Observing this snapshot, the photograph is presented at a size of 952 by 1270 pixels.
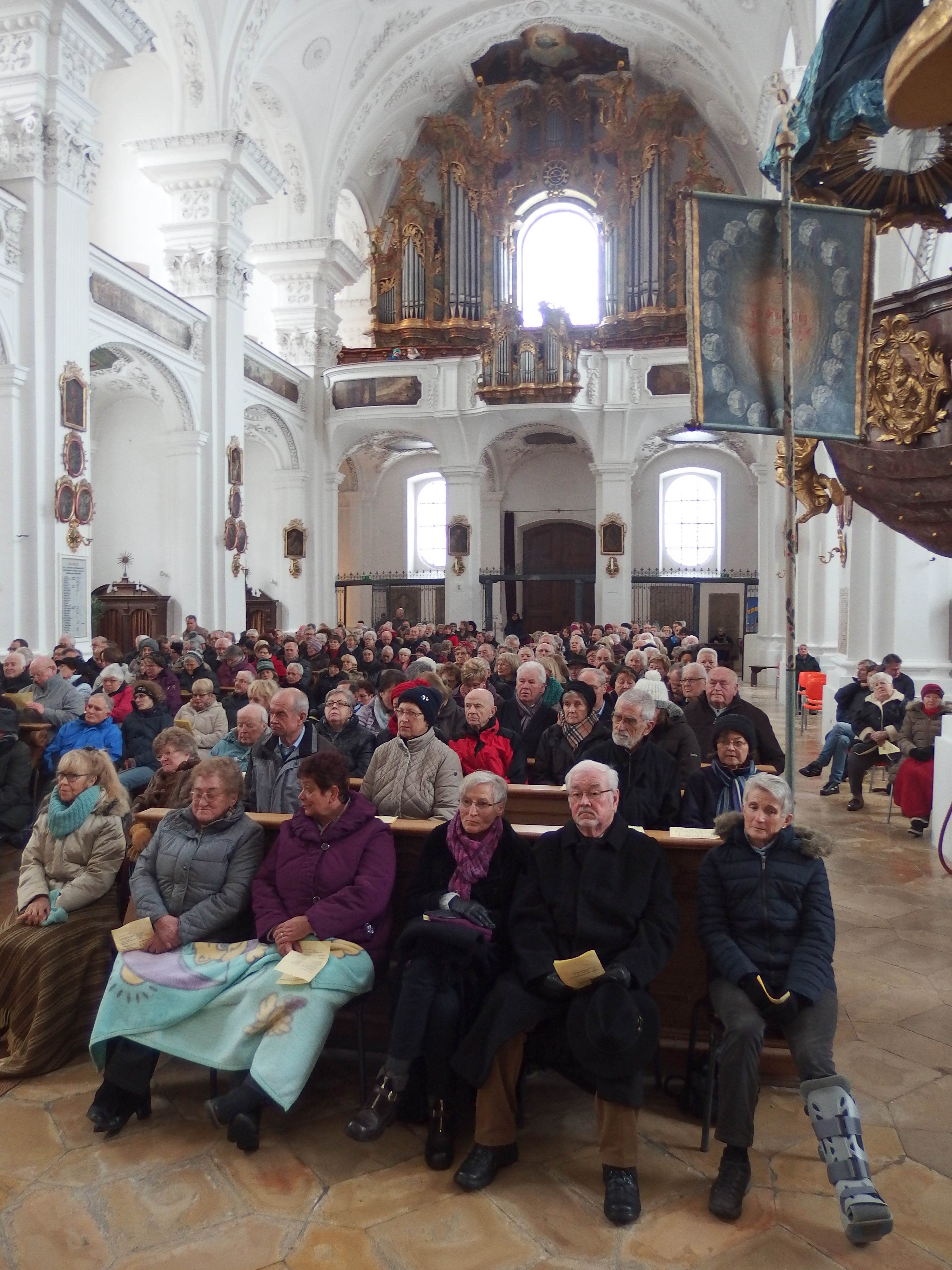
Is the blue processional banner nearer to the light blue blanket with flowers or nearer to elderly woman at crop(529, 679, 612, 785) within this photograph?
elderly woman at crop(529, 679, 612, 785)

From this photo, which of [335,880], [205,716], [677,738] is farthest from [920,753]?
[335,880]

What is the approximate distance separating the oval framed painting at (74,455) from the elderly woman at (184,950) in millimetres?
8441

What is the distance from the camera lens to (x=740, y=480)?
2261 centimetres

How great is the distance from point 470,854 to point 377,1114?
814 millimetres

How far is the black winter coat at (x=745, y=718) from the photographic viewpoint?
458 cm

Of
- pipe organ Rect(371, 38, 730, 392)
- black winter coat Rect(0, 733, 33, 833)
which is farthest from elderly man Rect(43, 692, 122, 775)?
pipe organ Rect(371, 38, 730, 392)

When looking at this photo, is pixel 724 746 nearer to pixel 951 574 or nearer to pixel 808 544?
pixel 951 574

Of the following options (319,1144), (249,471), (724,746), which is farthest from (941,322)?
(249,471)

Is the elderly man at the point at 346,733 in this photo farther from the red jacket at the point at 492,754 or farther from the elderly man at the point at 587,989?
the elderly man at the point at 587,989

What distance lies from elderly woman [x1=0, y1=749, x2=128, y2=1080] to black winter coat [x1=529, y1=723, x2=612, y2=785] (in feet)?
6.79

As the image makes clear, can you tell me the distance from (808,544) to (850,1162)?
39.4 ft

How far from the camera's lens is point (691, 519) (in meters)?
23.2

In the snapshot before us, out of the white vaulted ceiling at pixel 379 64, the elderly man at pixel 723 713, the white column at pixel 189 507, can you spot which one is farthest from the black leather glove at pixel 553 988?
the white vaulted ceiling at pixel 379 64

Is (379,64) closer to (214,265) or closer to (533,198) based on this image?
(533,198)
